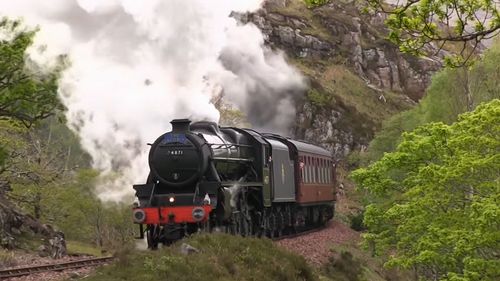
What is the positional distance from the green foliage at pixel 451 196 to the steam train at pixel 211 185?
444 centimetres

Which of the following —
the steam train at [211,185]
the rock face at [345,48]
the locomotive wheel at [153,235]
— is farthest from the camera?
the rock face at [345,48]

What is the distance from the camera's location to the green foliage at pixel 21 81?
797 inches

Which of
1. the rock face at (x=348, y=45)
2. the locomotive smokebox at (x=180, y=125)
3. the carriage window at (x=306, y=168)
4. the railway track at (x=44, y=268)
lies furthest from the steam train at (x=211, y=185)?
the rock face at (x=348, y=45)

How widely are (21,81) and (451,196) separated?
49.6ft

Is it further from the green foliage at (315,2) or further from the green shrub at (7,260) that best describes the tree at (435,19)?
the green shrub at (7,260)

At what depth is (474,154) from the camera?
21.4 metres

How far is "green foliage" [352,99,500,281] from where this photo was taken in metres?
19.2

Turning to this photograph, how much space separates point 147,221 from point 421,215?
1083 centimetres

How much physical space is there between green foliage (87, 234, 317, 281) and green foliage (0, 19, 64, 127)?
921cm

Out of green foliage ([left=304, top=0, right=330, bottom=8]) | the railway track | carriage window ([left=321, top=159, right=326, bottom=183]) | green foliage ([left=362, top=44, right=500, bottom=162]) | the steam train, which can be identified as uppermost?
green foliage ([left=362, top=44, right=500, bottom=162])

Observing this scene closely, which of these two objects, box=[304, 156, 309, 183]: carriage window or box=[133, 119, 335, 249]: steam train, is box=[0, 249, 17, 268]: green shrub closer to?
box=[133, 119, 335, 249]: steam train

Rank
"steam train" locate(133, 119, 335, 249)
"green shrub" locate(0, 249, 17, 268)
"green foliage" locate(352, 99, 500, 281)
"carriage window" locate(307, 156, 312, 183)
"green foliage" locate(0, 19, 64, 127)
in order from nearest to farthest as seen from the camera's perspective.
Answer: "green shrub" locate(0, 249, 17, 268) → "steam train" locate(133, 119, 335, 249) → "green foliage" locate(352, 99, 500, 281) → "green foliage" locate(0, 19, 64, 127) → "carriage window" locate(307, 156, 312, 183)

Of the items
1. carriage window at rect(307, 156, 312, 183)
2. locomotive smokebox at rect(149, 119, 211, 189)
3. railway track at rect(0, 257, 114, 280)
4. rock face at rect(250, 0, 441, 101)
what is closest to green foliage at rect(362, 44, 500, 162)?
carriage window at rect(307, 156, 312, 183)

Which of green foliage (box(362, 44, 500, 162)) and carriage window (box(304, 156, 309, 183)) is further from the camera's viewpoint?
green foliage (box(362, 44, 500, 162))
